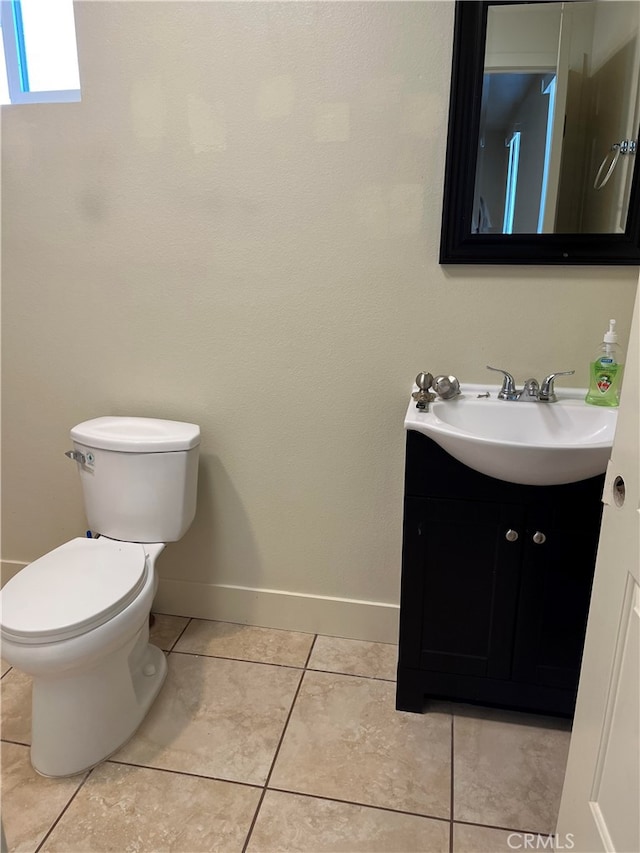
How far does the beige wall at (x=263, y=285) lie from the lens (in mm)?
1662

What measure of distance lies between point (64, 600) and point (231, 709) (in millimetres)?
588

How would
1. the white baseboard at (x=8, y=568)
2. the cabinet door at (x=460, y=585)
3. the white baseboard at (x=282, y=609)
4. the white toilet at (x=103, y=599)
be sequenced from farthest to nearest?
1. the white baseboard at (x=8, y=568)
2. the white baseboard at (x=282, y=609)
3. the cabinet door at (x=460, y=585)
4. the white toilet at (x=103, y=599)

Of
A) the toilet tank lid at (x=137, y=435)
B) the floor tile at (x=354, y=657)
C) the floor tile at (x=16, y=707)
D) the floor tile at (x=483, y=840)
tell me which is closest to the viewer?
the floor tile at (x=483, y=840)

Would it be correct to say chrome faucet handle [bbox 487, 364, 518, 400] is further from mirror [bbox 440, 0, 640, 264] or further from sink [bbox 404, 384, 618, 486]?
mirror [bbox 440, 0, 640, 264]

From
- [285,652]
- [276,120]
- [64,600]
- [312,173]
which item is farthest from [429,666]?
[276,120]

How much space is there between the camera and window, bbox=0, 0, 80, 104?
1869 millimetres

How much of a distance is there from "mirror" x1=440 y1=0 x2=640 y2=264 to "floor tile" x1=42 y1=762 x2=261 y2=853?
1.51 m

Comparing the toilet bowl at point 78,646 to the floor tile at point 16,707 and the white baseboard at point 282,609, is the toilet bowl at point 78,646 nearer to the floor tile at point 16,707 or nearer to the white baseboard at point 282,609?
the floor tile at point 16,707

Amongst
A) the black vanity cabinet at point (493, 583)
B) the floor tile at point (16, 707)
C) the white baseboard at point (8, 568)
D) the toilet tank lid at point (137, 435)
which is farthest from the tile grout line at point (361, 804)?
the white baseboard at point (8, 568)

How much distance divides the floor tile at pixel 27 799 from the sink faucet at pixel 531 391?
1479mm

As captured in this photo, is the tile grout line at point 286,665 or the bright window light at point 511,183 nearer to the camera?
the bright window light at point 511,183

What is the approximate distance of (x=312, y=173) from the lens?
172 centimetres

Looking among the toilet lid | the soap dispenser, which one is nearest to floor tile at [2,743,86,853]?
the toilet lid

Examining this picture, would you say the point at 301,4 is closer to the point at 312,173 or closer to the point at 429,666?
the point at 312,173
